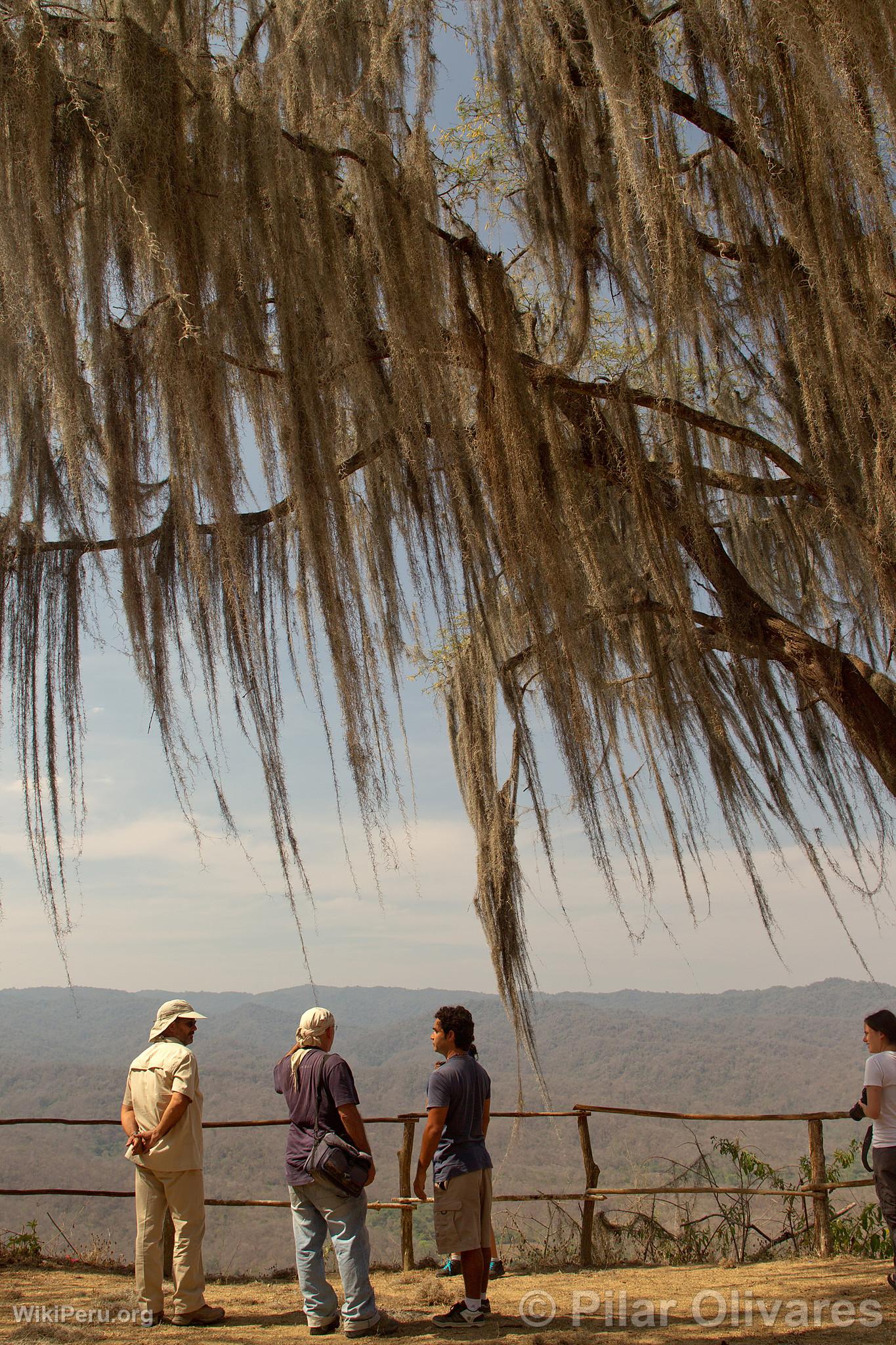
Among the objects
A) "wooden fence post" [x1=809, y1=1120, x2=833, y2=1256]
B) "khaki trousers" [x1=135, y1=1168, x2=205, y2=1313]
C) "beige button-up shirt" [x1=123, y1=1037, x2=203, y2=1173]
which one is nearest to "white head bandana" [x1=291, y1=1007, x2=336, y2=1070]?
"beige button-up shirt" [x1=123, y1=1037, x2=203, y2=1173]

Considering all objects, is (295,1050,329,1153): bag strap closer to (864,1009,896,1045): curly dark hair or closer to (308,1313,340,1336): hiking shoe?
(308,1313,340,1336): hiking shoe

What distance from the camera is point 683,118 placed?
2.99 m

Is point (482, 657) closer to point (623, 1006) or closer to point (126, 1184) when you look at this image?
point (126, 1184)

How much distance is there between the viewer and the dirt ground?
2.55 m

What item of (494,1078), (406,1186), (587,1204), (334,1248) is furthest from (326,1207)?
(494,1078)

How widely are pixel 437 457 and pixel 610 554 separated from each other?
968 millimetres

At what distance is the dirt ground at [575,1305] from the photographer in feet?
8.38

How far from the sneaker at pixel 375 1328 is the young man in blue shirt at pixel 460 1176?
14cm

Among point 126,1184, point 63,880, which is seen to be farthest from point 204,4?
point 126,1184

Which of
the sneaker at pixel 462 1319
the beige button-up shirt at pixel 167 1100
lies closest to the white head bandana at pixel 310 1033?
the beige button-up shirt at pixel 167 1100

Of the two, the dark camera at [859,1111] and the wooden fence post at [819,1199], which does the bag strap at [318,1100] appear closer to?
the dark camera at [859,1111]

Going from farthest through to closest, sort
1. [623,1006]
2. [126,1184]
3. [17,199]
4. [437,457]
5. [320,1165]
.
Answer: [623,1006], [126,1184], [437,457], [320,1165], [17,199]

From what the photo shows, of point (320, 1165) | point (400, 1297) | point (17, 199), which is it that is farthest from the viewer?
point (400, 1297)

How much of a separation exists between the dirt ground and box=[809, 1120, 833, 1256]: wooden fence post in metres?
0.10
